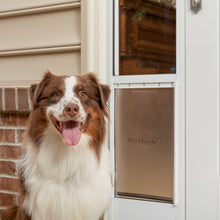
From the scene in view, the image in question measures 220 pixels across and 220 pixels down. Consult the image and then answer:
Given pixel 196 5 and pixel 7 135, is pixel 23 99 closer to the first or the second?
pixel 7 135

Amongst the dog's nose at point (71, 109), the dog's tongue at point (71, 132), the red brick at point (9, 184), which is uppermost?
the dog's nose at point (71, 109)

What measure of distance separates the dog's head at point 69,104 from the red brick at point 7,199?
868 millimetres

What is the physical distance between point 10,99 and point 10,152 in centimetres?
40

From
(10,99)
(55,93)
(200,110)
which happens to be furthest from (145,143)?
(10,99)

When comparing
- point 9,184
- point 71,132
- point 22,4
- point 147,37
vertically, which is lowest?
point 9,184

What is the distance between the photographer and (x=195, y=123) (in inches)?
80.7

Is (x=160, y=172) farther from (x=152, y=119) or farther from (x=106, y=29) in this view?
(x=106, y=29)

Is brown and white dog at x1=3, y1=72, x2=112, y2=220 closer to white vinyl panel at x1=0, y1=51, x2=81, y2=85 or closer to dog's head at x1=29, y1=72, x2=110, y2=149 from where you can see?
dog's head at x1=29, y1=72, x2=110, y2=149

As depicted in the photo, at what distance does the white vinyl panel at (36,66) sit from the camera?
230 centimetres

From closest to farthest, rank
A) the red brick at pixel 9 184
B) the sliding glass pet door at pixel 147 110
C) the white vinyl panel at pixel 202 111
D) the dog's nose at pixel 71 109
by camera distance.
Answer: the dog's nose at pixel 71 109
the white vinyl panel at pixel 202 111
the sliding glass pet door at pixel 147 110
the red brick at pixel 9 184

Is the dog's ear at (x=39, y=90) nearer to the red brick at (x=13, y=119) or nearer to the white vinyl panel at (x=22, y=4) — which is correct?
the red brick at (x=13, y=119)

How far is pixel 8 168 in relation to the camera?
7.87 ft

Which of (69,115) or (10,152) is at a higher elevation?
(69,115)

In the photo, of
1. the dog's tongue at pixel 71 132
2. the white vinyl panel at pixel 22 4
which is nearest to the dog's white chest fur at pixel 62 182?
the dog's tongue at pixel 71 132
